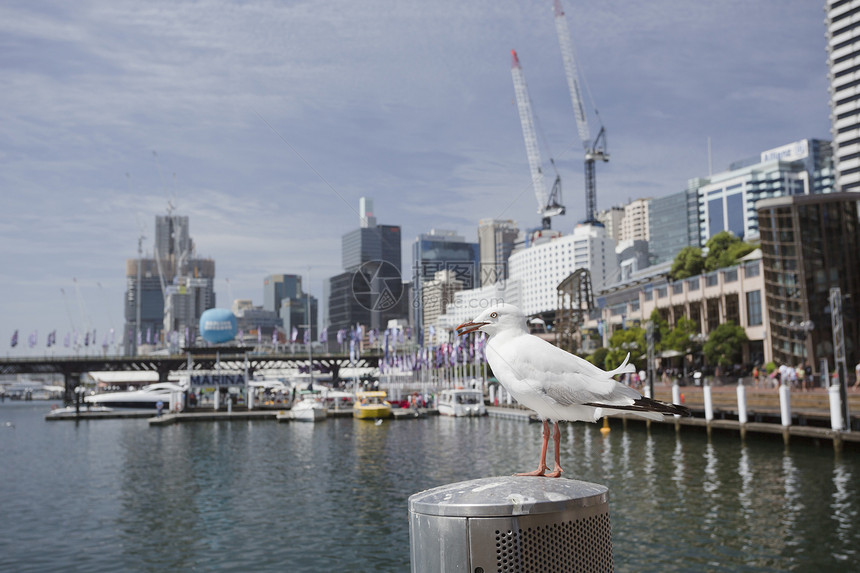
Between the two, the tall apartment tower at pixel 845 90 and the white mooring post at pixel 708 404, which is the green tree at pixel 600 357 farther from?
the tall apartment tower at pixel 845 90

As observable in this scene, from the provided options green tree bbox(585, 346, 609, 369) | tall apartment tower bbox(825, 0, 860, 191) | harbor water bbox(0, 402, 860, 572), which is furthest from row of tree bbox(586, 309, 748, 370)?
tall apartment tower bbox(825, 0, 860, 191)

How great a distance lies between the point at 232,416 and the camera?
338 feet

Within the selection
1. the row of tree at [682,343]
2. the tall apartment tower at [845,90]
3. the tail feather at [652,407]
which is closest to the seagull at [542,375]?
the tail feather at [652,407]

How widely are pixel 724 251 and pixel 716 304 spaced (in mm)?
16498

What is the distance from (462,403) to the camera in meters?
97.7

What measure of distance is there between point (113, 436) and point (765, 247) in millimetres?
73994

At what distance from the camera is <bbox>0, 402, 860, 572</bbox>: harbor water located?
25344 mm

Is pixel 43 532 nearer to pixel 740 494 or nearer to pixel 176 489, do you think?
pixel 176 489

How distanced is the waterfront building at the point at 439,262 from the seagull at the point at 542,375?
5.50 m

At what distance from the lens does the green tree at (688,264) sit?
11284 centimetres

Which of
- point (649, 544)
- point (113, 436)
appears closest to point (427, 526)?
point (649, 544)

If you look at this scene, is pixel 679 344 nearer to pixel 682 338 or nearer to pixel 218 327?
pixel 682 338

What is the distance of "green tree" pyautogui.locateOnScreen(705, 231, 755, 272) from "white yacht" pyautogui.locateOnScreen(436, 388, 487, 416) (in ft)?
135

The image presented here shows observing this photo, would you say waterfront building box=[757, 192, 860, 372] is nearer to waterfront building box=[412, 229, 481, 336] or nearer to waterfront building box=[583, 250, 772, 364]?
waterfront building box=[583, 250, 772, 364]
